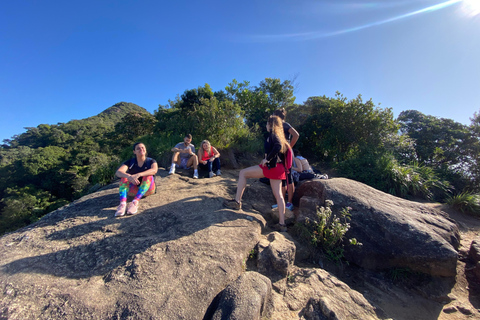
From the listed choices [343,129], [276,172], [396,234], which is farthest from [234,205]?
[343,129]

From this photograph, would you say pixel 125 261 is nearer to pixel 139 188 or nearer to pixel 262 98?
pixel 139 188

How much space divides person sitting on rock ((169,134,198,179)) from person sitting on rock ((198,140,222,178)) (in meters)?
0.22

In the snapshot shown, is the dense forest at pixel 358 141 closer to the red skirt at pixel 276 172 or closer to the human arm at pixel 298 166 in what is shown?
the human arm at pixel 298 166

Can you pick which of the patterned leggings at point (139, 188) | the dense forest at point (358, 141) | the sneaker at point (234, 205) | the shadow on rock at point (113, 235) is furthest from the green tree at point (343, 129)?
the patterned leggings at point (139, 188)

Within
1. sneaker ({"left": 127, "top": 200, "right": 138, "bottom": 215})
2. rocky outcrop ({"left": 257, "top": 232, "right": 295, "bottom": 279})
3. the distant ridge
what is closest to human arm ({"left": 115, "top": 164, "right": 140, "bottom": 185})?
sneaker ({"left": 127, "top": 200, "right": 138, "bottom": 215})

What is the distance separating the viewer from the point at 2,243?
2.87m

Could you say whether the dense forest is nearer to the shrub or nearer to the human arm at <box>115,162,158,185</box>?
the shrub

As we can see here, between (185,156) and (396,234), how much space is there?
5.17 meters

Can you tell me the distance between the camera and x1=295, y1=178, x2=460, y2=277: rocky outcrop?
9.63 feet

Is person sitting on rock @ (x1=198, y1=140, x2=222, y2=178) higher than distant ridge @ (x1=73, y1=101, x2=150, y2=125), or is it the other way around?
distant ridge @ (x1=73, y1=101, x2=150, y2=125)

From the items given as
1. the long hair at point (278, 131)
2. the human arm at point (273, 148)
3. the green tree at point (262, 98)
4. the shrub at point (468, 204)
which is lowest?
the shrub at point (468, 204)

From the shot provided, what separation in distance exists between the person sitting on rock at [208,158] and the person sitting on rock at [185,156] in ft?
0.72

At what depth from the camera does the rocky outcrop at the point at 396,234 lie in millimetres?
2936

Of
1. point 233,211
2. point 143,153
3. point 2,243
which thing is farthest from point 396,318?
point 2,243
